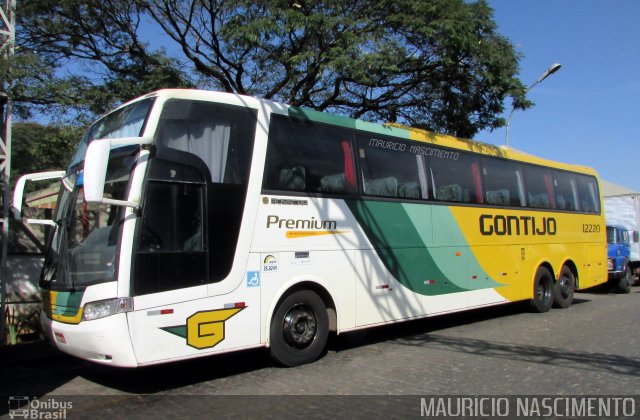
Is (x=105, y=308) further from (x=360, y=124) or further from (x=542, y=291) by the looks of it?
(x=542, y=291)

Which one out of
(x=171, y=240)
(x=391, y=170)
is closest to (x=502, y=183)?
(x=391, y=170)

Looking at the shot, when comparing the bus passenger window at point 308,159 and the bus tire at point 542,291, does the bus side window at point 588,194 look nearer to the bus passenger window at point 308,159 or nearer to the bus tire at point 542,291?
the bus tire at point 542,291

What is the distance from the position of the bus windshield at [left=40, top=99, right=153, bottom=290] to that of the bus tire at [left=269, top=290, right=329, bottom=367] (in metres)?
2.26

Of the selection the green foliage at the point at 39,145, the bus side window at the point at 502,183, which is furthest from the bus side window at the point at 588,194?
the green foliage at the point at 39,145

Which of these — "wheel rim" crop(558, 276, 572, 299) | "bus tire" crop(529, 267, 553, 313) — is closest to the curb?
"bus tire" crop(529, 267, 553, 313)

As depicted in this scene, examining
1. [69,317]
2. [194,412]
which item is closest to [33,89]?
[69,317]

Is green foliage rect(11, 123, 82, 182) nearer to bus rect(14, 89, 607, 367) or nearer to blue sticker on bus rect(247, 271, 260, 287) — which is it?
bus rect(14, 89, 607, 367)

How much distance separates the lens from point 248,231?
6512mm

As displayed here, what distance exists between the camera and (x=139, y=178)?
572cm

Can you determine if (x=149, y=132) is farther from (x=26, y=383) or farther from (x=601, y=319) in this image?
(x=601, y=319)

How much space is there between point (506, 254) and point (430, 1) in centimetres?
560

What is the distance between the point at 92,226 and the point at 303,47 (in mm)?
7169

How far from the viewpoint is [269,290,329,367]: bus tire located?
6.77m

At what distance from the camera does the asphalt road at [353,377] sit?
5.43 m
